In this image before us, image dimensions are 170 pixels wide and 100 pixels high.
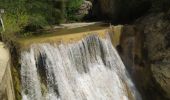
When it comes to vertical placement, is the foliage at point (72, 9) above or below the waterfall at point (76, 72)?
above

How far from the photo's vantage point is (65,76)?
41.4 ft

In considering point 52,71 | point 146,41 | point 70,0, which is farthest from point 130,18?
point 52,71

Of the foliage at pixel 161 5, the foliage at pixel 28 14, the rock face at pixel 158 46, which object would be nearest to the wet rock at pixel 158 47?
the rock face at pixel 158 46

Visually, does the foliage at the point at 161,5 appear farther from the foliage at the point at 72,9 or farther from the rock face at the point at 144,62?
the foliage at the point at 72,9

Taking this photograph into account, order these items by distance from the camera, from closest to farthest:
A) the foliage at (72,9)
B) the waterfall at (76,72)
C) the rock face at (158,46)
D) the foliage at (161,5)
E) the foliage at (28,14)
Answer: the waterfall at (76,72)
the rock face at (158,46)
the foliage at (28,14)
the foliage at (161,5)
the foliage at (72,9)

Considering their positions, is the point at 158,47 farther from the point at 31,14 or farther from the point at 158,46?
the point at 31,14

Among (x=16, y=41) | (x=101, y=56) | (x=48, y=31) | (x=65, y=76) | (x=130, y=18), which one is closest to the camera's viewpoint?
(x=16, y=41)

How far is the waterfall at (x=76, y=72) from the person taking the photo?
11.7 m

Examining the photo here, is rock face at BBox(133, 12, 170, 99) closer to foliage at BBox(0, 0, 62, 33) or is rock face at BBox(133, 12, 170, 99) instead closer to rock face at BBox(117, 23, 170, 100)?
rock face at BBox(117, 23, 170, 100)

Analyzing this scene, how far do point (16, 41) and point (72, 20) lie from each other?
7396mm

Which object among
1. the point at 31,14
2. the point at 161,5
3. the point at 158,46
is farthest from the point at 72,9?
the point at 158,46

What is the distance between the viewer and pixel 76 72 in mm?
12969

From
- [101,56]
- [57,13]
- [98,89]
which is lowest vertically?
[98,89]

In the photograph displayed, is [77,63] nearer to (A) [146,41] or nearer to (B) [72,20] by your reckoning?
(A) [146,41]
